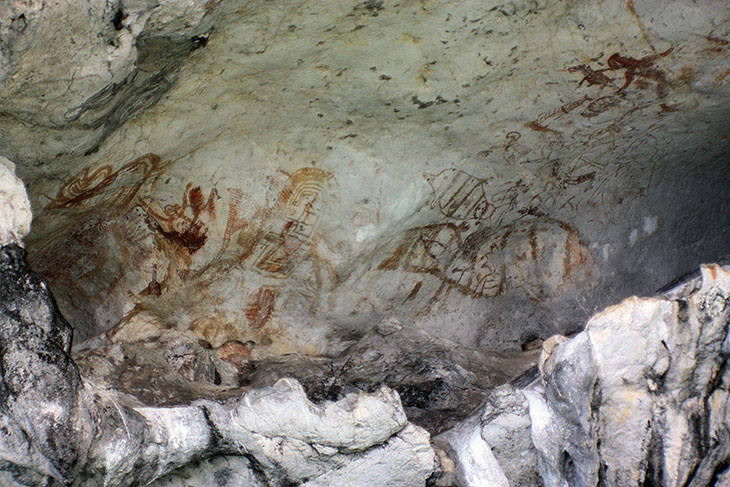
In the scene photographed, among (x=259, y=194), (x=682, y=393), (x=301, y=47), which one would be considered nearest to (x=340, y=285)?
(x=259, y=194)

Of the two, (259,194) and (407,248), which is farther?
(407,248)

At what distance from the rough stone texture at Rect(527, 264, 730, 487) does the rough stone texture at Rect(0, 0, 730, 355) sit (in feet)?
3.42

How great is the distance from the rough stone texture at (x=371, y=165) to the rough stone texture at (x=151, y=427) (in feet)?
1.82

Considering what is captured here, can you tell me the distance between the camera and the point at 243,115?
3.00m

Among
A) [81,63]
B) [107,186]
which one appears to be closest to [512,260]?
[107,186]

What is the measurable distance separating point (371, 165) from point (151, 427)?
1491mm

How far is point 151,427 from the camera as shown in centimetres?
231

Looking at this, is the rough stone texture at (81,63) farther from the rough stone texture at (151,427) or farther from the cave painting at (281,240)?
the cave painting at (281,240)

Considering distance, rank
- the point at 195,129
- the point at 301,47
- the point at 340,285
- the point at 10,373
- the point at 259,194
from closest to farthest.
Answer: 1. the point at 10,373
2. the point at 301,47
3. the point at 195,129
4. the point at 259,194
5. the point at 340,285

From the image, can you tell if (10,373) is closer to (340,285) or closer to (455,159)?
(340,285)

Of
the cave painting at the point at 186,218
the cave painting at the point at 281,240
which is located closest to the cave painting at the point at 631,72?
the cave painting at the point at 281,240

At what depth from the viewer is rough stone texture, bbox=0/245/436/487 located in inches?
78.9

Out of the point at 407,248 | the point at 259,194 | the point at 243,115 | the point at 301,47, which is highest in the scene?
→ the point at 301,47

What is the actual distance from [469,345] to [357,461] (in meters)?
1.27
